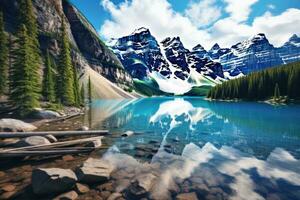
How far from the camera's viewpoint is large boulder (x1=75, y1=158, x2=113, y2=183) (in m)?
12.9

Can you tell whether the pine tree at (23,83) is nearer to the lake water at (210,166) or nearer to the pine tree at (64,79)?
the pine tree at (64,79)

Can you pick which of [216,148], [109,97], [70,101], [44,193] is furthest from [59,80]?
[109,97]

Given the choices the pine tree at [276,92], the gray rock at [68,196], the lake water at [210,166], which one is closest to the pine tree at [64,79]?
the lake water at [210,166]

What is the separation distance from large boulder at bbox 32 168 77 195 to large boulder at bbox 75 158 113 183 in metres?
0.73

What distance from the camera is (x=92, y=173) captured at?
13.2 metres

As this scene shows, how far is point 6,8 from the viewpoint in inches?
6294

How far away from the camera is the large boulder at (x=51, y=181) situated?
37.6ft

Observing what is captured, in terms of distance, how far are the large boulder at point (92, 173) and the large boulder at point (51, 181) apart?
0.73 meters

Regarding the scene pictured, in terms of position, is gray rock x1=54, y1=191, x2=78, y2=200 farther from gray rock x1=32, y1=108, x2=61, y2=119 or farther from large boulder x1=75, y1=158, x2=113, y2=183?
gray rock x1=32, y1=108, x2=61, y2=119

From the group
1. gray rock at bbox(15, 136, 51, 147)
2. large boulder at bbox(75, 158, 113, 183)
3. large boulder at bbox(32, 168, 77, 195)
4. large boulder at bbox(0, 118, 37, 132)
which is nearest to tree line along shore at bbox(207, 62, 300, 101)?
large boulder at bbox(0, 118, 37, 132)

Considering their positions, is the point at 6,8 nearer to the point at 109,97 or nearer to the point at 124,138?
the point at 109,97

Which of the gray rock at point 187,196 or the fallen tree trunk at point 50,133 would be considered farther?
the fallen tree trunk at point 50,133

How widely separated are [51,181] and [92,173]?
2.29 meters

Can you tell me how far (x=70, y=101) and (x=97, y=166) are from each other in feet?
158
